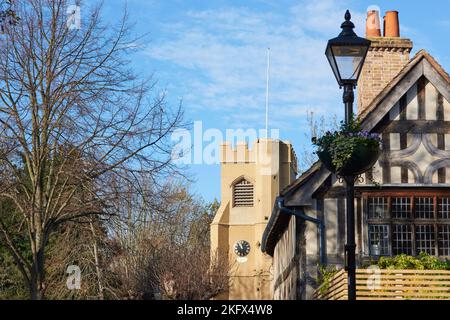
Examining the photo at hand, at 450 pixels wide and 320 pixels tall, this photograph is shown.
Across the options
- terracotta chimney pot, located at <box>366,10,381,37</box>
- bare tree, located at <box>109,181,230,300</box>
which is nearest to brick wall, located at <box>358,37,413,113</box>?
terracotta chimney pot, located at <box>366,10,381,37</box>

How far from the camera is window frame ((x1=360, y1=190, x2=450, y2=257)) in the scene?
18.6 metres

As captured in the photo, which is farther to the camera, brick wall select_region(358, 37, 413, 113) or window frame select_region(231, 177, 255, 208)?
window frame select_region(231, 177, 255, 208)

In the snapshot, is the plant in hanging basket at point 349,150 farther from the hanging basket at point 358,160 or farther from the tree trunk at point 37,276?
the tree trunk at point 37,276

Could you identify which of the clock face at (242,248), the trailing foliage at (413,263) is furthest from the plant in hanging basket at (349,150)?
the clock face at (242,248)

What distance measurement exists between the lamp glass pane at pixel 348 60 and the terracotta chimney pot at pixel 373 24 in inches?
421

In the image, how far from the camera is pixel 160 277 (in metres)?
52.3

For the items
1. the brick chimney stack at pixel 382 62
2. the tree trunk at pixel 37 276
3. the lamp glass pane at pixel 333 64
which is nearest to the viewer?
the lamp glass pane at pixel 333 64

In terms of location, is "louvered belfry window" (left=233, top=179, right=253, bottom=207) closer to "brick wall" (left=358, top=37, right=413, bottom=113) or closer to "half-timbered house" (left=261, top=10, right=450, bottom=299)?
"brick wall" (left=358, top=37, right=413, bottom=113)

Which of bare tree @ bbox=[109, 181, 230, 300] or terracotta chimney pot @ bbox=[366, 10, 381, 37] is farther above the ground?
terracotta chimney pot @ bbox=[366, 10, 381, 37]

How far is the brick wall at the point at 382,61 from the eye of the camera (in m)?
21.3

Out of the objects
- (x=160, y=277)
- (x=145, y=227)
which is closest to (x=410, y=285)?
(x=145, y=227)

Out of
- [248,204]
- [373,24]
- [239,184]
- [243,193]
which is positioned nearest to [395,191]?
[373,24]
